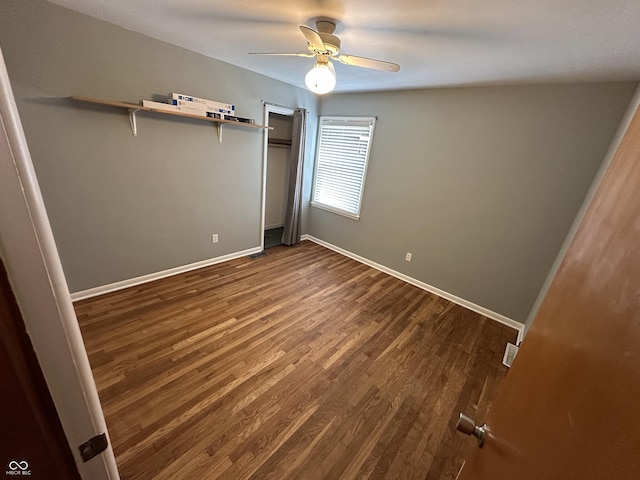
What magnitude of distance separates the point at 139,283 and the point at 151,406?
5.18ft

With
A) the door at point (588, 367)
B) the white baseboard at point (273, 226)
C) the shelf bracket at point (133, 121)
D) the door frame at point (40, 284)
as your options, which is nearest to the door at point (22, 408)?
the door frame at point (40, 284)

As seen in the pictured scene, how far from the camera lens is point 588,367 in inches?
15.8

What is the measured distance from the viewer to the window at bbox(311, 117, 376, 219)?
3473mm

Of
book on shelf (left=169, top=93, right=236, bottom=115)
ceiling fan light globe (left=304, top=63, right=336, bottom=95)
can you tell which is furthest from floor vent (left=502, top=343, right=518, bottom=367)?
book on shelf (left=169, top=93, right=236, bottom=115)

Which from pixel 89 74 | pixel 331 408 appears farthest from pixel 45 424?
pixel 89 74

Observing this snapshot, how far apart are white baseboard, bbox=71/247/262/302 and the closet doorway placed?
668mm

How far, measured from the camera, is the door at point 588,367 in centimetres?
32

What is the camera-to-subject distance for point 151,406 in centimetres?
151

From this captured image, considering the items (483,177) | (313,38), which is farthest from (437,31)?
(483,177)

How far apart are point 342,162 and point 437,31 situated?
7.47ft

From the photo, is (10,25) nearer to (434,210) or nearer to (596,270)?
(596,270)

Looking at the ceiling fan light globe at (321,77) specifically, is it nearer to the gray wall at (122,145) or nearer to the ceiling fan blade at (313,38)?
the ceiling fan blade at (313,38)

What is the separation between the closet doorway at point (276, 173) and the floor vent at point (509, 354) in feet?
10.5

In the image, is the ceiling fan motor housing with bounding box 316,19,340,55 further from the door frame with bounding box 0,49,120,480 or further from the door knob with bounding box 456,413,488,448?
the door knob with bounding box 456,413,488,448
